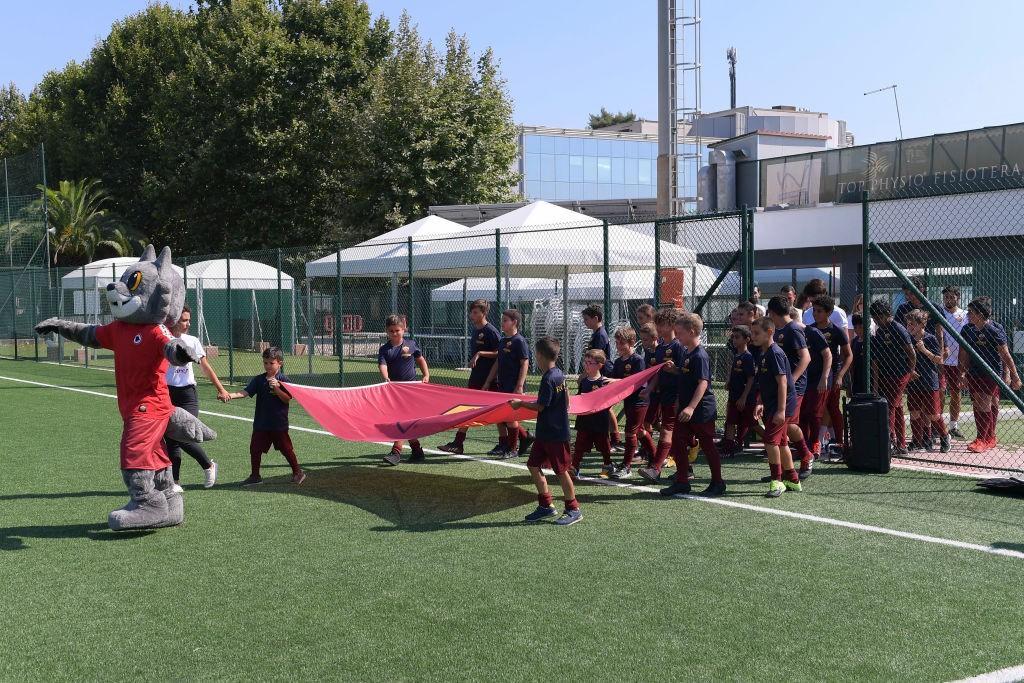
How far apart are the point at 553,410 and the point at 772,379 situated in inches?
86.3

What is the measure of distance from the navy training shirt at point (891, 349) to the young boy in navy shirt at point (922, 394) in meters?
0.35

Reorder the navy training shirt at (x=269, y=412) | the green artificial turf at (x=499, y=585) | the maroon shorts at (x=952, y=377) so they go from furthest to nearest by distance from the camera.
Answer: the maroon shorts at (x=952, y=377), the navy training shirt at (x=269, y=412), the green artificial turf at (x=499, y=585)

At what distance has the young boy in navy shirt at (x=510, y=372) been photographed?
1020 centimetres

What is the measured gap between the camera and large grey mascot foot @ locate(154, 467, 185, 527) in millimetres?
7118

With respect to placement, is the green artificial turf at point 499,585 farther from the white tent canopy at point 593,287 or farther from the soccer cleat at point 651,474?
the white tent canopy at point 593,287

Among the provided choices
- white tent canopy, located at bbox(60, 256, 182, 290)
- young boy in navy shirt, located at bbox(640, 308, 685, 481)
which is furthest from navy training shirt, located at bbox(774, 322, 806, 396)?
white tent canopy, located at bbox(60, 256, 182, 290)

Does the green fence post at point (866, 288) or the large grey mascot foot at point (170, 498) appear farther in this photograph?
the green fence post at point (866, 288)

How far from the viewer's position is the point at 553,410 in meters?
7.32

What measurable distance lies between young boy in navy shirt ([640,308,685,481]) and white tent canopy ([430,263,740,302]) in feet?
30.8

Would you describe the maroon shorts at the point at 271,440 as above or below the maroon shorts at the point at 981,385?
below

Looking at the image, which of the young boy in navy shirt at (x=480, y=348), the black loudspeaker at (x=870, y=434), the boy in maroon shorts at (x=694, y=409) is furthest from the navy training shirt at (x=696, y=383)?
the young boy in navy shirt at (x=480, y=348)

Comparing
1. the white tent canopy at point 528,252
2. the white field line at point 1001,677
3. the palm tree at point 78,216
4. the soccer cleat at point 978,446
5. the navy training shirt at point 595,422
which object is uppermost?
the palm tree at point 78,216

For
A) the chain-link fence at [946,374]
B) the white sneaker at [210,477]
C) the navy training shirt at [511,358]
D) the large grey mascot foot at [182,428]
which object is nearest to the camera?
the large grey mascot foot at [182,428]

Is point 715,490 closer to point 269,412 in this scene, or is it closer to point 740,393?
point 740,393
